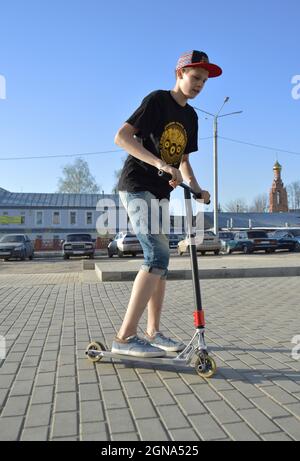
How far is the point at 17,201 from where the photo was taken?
55.1 m

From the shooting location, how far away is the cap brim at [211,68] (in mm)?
3191

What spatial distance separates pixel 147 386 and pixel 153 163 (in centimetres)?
145

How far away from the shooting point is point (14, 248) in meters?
25.9

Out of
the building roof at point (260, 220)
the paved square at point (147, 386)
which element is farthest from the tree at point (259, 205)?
the paved square at point (147, 386)

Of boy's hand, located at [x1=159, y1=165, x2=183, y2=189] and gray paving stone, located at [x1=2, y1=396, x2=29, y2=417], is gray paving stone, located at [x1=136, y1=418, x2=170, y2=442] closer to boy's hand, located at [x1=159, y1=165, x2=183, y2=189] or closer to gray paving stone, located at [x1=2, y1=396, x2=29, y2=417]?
gray paving stone, located at [x1=2, y1=396, x2=29, y2=417]

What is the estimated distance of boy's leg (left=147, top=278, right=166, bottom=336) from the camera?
3.53m

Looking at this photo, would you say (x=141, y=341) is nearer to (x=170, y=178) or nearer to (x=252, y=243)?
(x=170, y=178)

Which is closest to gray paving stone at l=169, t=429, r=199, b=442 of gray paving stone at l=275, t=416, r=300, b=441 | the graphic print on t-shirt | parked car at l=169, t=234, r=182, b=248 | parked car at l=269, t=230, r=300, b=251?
gray paving stone at l=275, t=416, r=300, b=441

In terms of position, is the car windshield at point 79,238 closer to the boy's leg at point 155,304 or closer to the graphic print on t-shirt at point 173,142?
the boy's leg at point 155,304

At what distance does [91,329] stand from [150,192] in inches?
75.4

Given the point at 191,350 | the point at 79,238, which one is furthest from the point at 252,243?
the point at 191,350

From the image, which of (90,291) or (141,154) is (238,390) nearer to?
(141,154)
